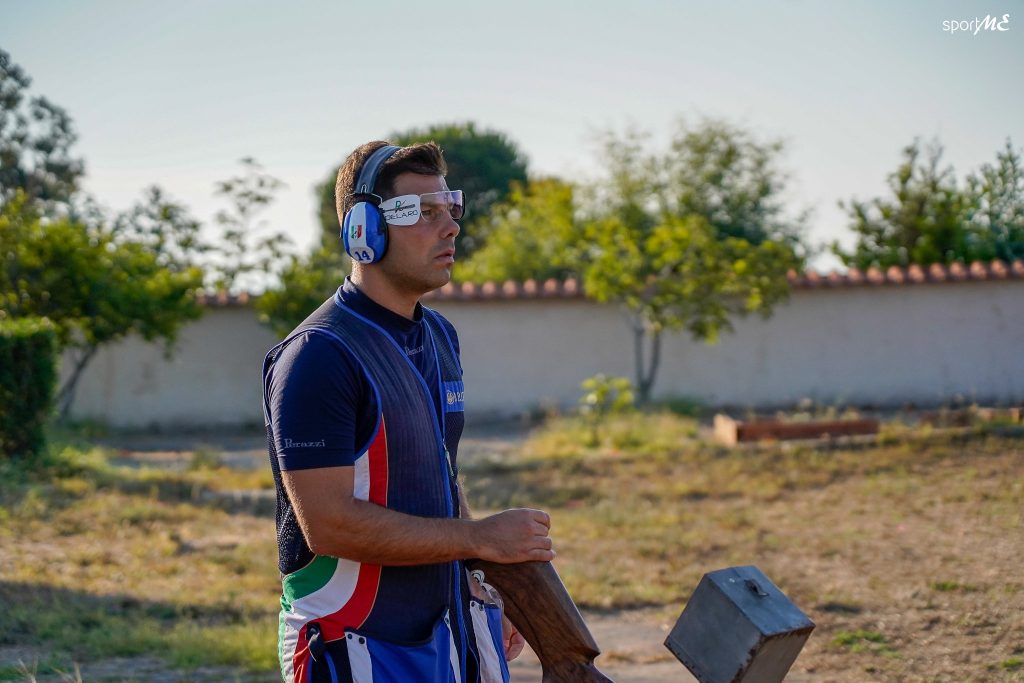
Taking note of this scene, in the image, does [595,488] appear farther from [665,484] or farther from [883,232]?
[883,232]

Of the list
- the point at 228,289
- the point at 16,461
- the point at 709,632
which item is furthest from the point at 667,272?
the point at 709,632

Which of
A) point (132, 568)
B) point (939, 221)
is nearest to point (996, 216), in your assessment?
point (939, 221)

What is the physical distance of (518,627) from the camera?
270 centimetres

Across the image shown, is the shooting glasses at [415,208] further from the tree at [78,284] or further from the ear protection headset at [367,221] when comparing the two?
the tree at [78,284]

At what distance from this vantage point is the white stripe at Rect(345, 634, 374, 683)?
2549 mm

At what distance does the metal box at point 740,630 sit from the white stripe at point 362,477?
43.0 inches

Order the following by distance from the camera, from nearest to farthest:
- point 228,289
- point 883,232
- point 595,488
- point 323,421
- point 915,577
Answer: point 323,421 → point 915,577 → point 595,488 → point 228,289 → point 883,232

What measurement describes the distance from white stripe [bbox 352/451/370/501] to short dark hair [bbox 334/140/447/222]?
2.28ft

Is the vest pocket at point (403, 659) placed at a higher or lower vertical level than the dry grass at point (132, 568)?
higher

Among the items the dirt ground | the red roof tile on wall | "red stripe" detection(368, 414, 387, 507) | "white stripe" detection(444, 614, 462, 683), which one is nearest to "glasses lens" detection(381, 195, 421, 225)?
"red stripe" detection(368, 414, 387, 507)

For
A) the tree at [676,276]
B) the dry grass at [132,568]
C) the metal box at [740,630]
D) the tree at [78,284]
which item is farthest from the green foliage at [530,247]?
the metal box at [740,630]

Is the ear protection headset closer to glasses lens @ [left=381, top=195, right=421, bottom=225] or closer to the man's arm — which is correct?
glasses lens @ [left=381, top=195, right=421, bottom=225]

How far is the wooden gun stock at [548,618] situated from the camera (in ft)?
8.55

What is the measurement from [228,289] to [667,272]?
8.91 metres
